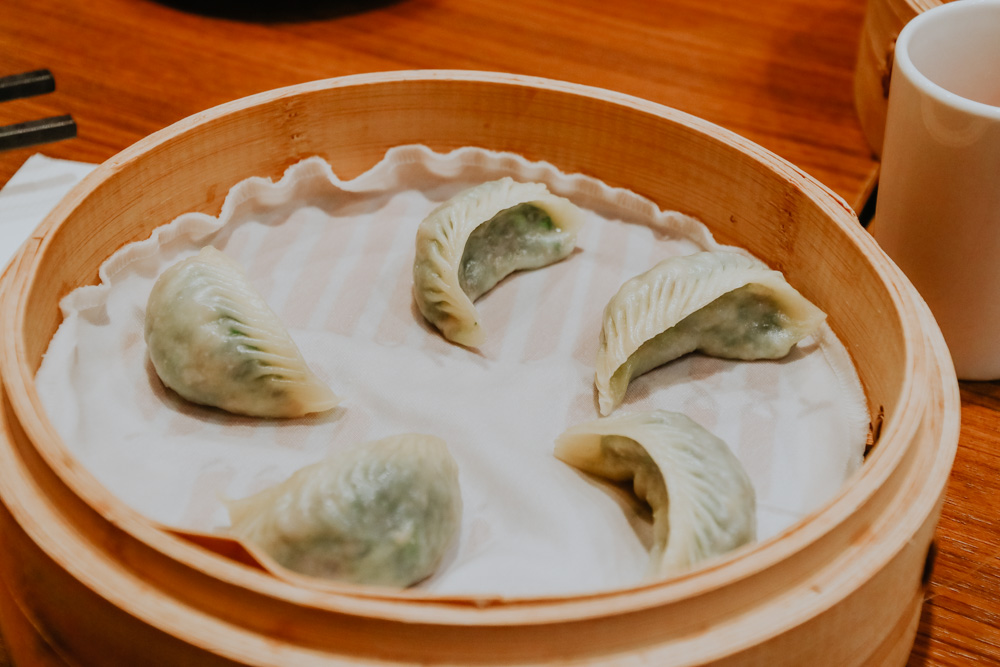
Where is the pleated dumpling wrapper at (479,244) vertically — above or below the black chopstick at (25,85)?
below

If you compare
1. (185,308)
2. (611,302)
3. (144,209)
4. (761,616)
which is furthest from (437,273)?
(761,616)

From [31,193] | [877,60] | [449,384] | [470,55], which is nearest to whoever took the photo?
[449,384]

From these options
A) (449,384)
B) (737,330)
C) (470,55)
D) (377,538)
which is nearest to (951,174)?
(737,330)

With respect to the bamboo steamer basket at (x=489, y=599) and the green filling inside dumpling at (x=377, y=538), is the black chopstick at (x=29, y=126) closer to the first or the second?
the bamboo steamer basket at (x=489, y=599)

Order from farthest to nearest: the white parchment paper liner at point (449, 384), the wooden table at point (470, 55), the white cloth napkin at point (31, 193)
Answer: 1. the wooden table at point (470, 55)
2. the white cloth napkin at point (31, 193)
3. the white parchment paper liner at point (449, 384)

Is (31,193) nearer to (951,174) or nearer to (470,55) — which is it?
(470,55)

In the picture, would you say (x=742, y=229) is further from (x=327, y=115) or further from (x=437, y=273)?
(x=327, y=115)

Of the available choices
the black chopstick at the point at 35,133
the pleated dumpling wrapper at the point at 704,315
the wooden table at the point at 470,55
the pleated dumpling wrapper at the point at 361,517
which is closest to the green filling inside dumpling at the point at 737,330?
the pleated dumpling wrapper at the point at 704,315
